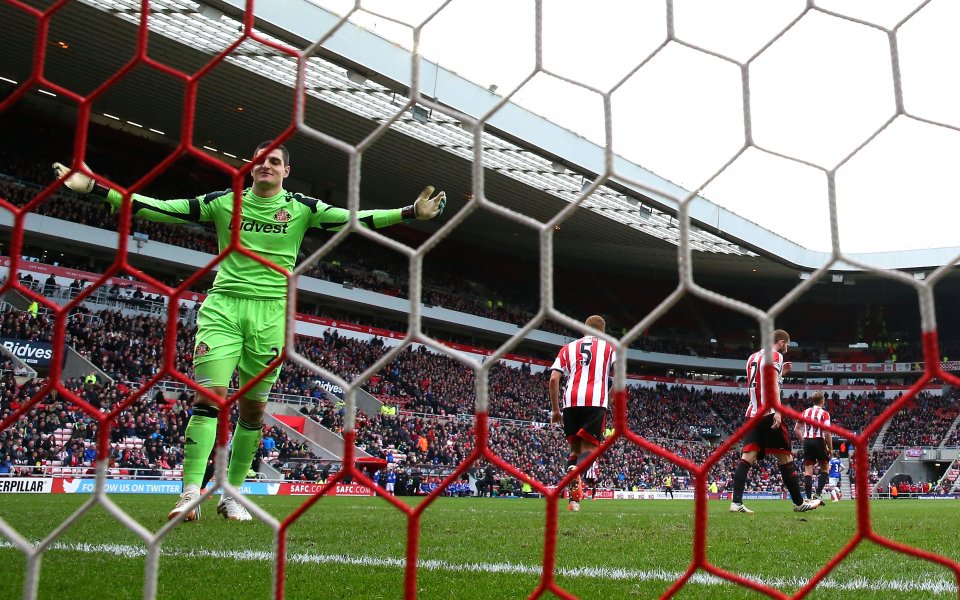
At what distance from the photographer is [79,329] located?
57.4 feet

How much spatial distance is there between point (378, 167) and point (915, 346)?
66.1ft

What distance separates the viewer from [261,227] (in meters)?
3.21

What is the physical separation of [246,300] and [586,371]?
2980 mm

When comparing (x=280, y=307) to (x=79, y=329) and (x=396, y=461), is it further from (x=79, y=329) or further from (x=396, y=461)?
(x=79, y=329)

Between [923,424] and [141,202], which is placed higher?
[923,424]

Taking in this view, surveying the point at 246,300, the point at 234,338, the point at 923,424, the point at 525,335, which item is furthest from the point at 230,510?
the point at 923,424

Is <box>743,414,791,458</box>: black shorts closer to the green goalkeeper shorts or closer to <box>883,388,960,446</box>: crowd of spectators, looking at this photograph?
the green goalkeeper shorts

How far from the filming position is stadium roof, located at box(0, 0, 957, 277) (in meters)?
12.5

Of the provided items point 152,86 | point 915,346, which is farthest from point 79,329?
point 915,346

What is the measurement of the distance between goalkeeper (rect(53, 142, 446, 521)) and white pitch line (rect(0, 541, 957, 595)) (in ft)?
1.37

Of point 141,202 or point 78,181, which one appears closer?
point 78,181

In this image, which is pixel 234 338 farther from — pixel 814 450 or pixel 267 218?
pixel 814 450

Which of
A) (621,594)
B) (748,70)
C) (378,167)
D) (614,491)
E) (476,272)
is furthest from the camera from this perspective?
(476,272)

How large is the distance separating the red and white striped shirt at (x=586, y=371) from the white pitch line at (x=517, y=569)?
9.95ft
